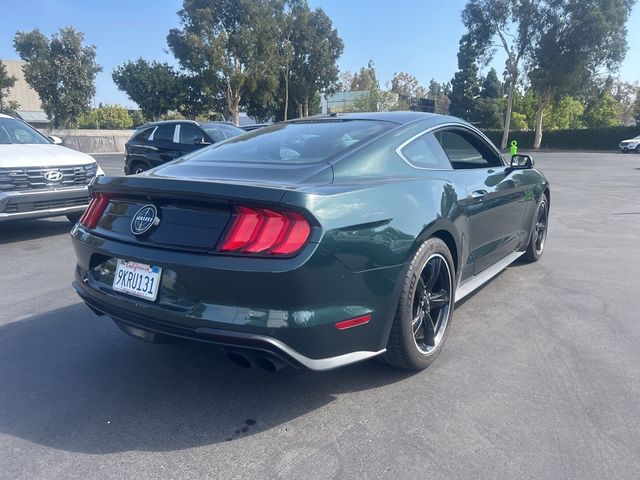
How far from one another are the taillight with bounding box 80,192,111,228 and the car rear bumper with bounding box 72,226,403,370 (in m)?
0.46

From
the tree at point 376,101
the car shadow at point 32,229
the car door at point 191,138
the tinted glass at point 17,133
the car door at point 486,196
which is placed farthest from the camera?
the tree at point 376,101

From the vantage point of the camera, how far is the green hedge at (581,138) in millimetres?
41469

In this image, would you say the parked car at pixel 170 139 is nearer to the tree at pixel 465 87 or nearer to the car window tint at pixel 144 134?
the car window tint at pixel 144 134

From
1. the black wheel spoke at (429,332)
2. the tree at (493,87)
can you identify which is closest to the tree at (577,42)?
the tree at (493,87)

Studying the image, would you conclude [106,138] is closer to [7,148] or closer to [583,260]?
[7,148]

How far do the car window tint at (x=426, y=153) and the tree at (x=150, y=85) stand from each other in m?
42.8

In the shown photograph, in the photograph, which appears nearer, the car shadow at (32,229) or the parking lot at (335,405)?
the parking lot at (335,405)

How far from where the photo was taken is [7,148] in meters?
6.88

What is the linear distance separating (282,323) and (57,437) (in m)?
1.22

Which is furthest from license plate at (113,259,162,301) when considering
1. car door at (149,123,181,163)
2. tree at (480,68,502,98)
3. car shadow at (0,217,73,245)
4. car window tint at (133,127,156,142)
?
tree at (480,68,502,98)

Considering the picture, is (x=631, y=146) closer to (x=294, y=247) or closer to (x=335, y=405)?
(x=335, y=405)

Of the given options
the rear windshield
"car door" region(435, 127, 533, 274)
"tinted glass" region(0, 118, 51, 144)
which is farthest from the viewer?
"tinted glass" region(0, 118, 51, 144)

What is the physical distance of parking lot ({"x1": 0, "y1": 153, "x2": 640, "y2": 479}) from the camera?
2270 mm

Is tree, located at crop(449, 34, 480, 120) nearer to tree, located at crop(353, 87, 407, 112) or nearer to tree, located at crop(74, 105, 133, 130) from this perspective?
tree, located at crop(353, 87, 407, 112)
